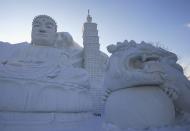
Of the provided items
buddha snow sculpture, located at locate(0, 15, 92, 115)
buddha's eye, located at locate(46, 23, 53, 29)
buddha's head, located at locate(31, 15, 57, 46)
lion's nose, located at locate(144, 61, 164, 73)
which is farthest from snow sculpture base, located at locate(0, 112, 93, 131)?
buddha's eye, located at locate(46, 23, 53, 29)

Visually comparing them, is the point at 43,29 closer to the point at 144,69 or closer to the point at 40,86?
the point at 40,86

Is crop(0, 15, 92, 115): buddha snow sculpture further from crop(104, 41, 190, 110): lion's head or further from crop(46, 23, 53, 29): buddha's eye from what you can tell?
crop(104, 41, 190, 110): lion's head

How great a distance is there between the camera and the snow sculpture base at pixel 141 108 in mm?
2158

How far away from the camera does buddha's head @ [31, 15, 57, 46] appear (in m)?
6.81

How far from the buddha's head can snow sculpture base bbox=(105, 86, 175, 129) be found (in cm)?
504

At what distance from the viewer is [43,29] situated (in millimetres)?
6871

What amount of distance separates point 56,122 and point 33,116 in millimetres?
499

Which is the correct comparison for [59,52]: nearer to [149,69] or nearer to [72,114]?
[72,114]

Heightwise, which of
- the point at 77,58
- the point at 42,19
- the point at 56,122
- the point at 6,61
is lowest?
the point at 56,122

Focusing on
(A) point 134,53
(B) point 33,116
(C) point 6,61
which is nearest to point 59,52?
(C) point 6,61

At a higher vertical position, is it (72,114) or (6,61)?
(6,61)

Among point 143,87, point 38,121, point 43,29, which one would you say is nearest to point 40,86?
point 38,121

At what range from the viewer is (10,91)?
459 centimetres

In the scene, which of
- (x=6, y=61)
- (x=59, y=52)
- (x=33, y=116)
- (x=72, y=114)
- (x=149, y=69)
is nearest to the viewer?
(x=149, y=69)
